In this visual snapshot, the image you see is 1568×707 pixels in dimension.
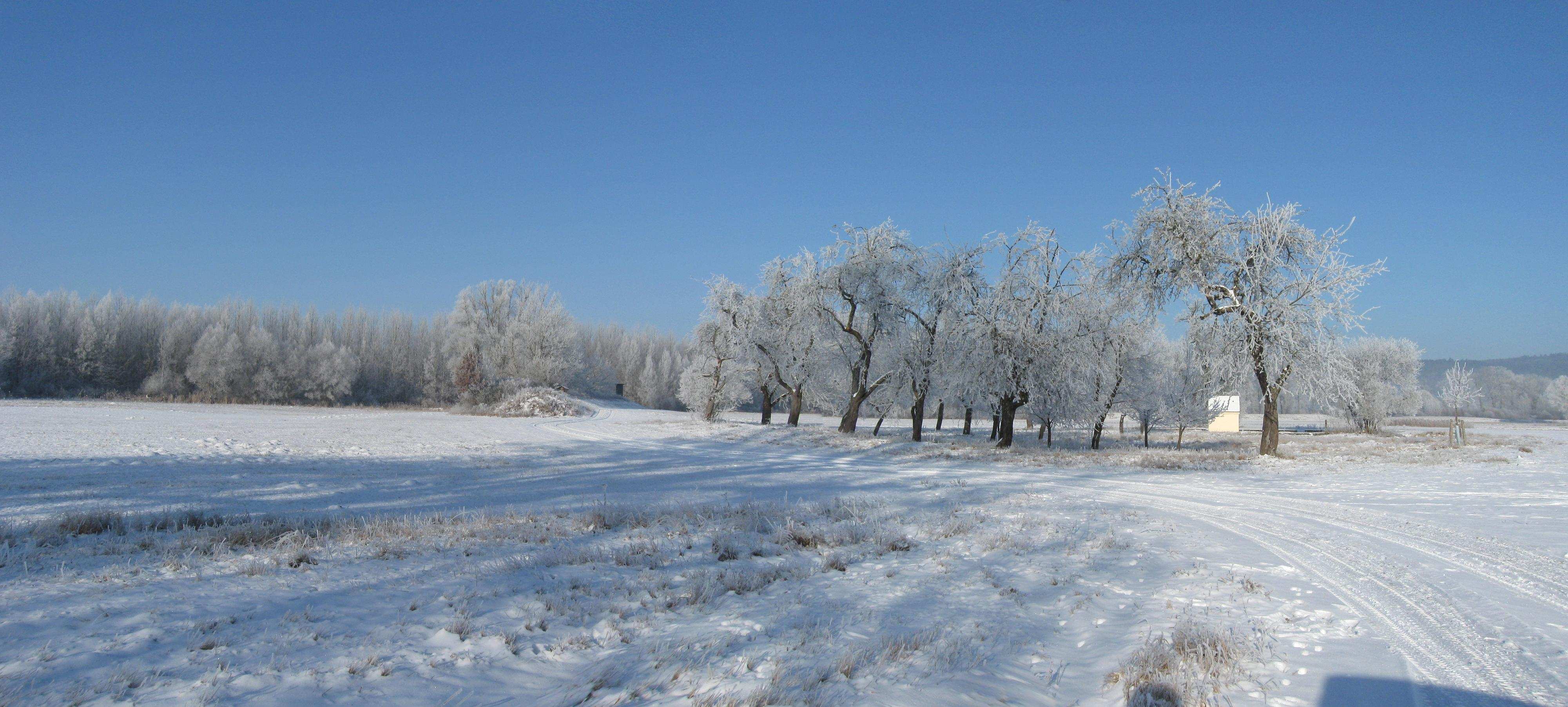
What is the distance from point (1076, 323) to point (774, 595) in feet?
74.6

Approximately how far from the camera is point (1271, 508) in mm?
11828

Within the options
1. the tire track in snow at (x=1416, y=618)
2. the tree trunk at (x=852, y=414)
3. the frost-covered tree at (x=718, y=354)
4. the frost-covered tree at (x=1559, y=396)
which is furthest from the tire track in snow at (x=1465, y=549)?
the frost-covered tree at (x=1559, y=396)

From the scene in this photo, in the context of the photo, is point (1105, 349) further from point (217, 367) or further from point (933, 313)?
point (217, 367)

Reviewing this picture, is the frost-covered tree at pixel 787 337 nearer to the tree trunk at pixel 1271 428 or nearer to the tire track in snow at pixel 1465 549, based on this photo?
the tree trunk at pixel 1271 428

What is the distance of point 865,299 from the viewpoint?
104 ft

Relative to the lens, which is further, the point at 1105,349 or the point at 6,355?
the point at 6,355

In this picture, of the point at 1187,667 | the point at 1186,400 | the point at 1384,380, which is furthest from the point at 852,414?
the point at 1384,380

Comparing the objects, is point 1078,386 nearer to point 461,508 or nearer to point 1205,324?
point 1205,324

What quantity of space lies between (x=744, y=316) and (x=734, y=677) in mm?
37142

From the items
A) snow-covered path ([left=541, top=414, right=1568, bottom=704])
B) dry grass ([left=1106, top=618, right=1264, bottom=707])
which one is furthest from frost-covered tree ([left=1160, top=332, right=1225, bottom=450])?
dry grass ([left=1106, top=618, right=1264, bottom=707])

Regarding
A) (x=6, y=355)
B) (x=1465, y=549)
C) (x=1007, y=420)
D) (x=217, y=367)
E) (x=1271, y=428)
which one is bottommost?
(x=1465, y=549)

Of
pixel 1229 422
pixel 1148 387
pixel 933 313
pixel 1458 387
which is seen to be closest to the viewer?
pixel 933 313

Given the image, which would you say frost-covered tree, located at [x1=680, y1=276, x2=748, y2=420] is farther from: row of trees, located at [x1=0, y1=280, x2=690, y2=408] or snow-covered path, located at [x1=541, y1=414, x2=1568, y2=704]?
snow-covered path, located at [x1=541, y1=414, x2=1568, y2=704]

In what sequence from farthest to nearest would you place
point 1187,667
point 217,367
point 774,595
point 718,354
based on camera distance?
point 217,367 < point 718,354 < point 774,595 < point 1187,667
